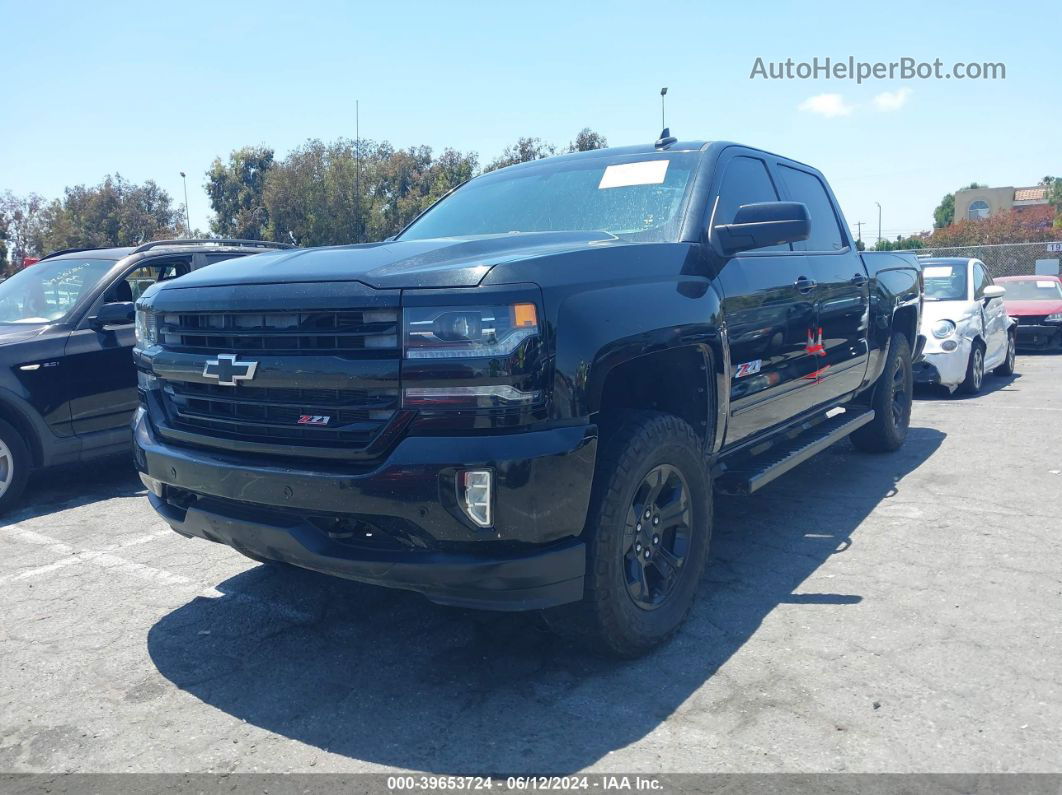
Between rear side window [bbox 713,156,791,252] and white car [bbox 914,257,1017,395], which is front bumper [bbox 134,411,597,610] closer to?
rear side window [bbox 713,156,791,252]

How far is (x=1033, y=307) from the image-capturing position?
14711mm

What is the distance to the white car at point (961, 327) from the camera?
372 inches

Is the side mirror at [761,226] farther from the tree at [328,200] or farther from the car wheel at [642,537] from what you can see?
the tree at [328,200]

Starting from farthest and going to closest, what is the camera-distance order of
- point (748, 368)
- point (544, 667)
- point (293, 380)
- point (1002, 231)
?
point (1002, 231) < point (748, 368) < point (544, 667) < point (293, 380)

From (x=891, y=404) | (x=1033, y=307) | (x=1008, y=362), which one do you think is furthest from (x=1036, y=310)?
(x=891, y=404)

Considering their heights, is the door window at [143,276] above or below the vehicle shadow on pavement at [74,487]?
above

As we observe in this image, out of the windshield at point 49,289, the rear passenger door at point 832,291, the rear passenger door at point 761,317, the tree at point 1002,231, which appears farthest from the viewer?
the tree at point 1002,231

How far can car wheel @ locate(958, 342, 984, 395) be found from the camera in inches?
384

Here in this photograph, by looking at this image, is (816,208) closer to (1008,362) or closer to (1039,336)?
(1008,362)

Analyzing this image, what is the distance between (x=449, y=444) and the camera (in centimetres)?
259

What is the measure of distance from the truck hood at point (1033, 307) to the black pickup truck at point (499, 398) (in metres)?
12.7

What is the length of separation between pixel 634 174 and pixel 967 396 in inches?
294

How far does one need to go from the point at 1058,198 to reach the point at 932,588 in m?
85.4

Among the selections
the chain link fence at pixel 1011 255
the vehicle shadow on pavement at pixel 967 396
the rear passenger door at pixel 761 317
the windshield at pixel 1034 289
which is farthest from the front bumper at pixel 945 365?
the chain link fence at pixel 1011 255
